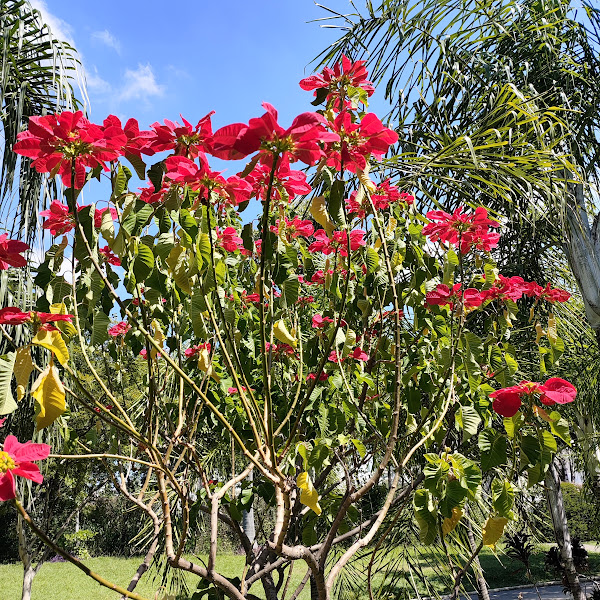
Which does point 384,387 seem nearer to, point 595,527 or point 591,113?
point 591,113

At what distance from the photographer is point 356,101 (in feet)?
2.76

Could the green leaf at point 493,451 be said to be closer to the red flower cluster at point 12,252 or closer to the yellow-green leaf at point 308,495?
the yellow-green leaf at point 308,495

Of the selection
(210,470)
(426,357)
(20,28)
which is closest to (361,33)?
(20,28)

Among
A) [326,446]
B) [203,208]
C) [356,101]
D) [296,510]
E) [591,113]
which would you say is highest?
[591,113]

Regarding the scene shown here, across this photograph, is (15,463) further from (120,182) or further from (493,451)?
(493,451)

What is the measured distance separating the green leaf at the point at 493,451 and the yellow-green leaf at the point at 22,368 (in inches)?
28.6

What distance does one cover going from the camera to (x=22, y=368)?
0.65 meters

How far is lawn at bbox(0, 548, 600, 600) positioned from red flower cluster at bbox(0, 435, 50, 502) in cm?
705

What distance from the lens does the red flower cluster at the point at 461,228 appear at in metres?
1.21

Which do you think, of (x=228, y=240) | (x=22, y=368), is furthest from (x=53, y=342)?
(x=228, y=240)

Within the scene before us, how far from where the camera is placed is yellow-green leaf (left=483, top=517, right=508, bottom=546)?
0.91 meters

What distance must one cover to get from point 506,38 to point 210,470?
2784 millimetres

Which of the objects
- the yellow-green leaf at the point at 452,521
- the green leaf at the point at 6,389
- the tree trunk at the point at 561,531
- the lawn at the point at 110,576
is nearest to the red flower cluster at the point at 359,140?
the green leaf at the point at 6,389

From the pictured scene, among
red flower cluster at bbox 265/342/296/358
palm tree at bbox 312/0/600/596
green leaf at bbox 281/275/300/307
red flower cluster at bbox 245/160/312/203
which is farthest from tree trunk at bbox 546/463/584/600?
red flower cluster at bbox 245/160/312/203
